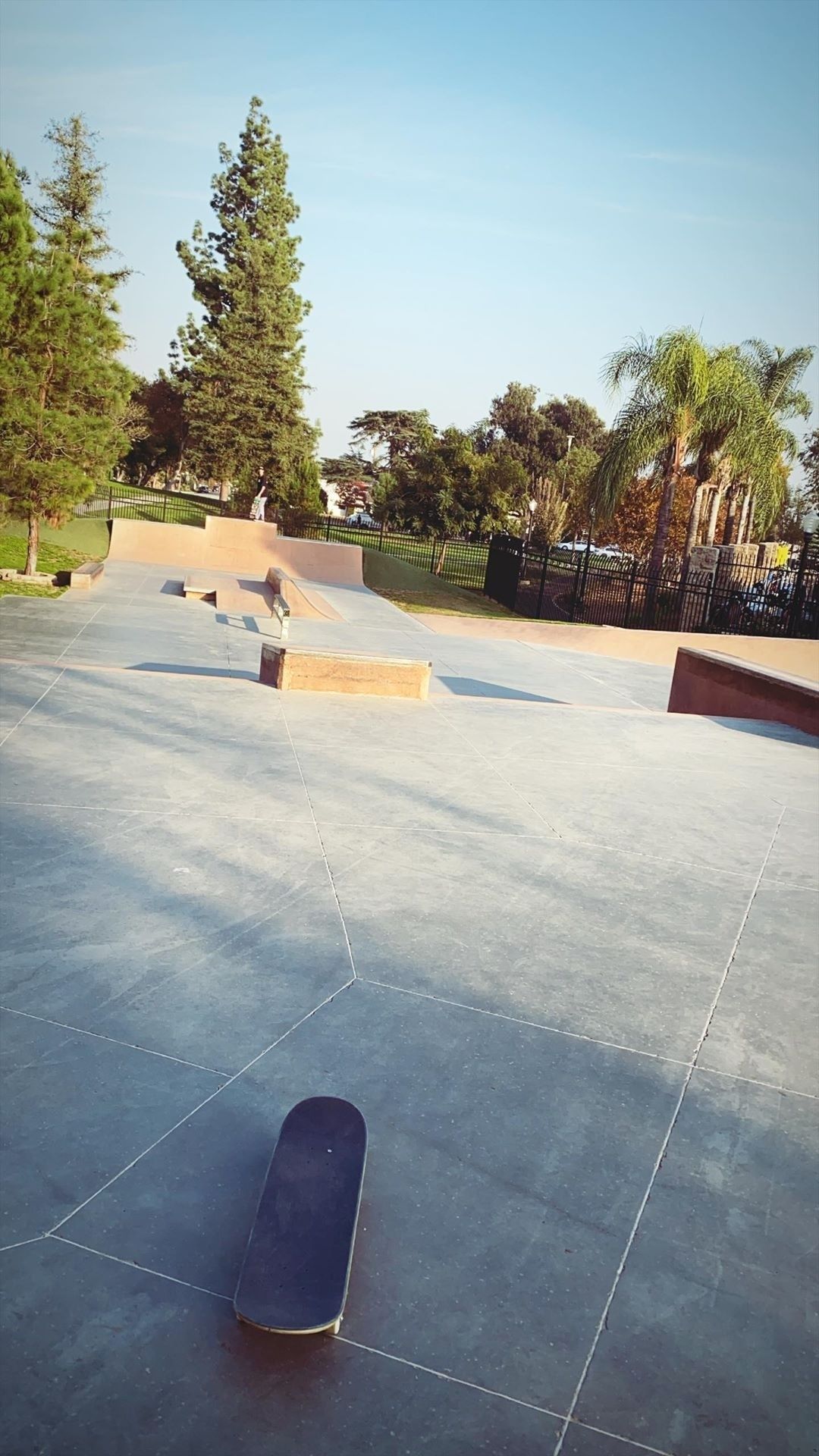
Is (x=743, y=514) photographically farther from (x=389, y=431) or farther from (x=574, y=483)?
(x=389, y=431)

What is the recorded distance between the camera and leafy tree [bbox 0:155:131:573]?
15898mm

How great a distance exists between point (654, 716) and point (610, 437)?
21461 mm

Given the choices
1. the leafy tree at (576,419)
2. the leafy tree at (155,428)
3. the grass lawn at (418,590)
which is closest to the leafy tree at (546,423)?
the leafy tree at (576,419)

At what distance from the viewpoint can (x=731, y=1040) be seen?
3684 millimetres

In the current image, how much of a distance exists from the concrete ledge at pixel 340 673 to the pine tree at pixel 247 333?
38152mm

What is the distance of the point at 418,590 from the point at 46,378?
52.6 ft

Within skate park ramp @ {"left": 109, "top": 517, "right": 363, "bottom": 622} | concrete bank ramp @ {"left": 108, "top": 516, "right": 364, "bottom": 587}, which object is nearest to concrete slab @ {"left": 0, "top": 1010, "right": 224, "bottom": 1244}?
skate park ramp @ {"left": 109, "top": 517, "right": 363, "bottom": 622}

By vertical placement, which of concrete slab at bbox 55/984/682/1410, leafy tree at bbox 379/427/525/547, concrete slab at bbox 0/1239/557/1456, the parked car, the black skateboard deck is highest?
leafy tree at bbox 379/427/525/547

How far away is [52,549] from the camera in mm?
24141

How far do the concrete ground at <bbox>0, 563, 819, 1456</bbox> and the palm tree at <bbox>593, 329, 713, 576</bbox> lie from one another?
22.4 m

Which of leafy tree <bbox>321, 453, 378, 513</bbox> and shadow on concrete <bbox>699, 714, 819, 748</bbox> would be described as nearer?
shadow on concrete <bbox>699, 714, 819, 748</bbox>

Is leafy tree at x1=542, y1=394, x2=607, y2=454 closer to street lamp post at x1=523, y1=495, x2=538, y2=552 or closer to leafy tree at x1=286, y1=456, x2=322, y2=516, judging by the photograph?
street lamp post at x1=523, y1=495, x2=538, y2=552

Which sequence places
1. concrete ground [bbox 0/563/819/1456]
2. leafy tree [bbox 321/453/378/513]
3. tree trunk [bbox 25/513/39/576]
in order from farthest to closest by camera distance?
leafy tree [bbox 321/453/378/513] → tree trunk [bbox 25/513/39/576] → concrete ground [bbox 0/563/819/1456]

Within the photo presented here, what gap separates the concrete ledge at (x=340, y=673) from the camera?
939cm
